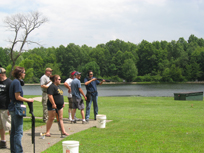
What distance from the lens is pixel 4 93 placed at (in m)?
6.22

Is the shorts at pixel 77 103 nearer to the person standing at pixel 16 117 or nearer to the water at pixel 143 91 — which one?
the person standing at pixel 16 117

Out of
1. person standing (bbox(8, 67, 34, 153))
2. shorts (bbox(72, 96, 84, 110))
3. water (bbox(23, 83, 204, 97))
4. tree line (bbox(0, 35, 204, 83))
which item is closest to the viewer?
person standing (bbox(8, 67, 34, 153))

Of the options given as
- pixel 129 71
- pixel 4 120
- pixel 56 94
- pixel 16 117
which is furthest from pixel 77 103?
Result: pixel 129 71

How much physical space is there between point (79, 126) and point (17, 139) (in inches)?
169

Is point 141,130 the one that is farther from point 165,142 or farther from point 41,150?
point 41,150

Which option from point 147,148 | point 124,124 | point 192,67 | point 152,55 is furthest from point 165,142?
point 152,55

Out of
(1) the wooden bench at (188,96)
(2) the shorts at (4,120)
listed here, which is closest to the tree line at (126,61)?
(1) the wooden bench at (188,96)

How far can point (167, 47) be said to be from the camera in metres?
125

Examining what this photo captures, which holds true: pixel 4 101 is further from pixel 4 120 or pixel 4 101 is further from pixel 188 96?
pixel 188 96

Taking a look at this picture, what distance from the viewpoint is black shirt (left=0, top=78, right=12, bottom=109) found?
6.05 m

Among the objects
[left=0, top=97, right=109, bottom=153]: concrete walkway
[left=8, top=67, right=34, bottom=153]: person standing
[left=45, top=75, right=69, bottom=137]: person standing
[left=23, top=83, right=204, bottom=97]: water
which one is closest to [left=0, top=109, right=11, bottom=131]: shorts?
[left=0, top=97, right=109, bottom=153]: concrete walkway

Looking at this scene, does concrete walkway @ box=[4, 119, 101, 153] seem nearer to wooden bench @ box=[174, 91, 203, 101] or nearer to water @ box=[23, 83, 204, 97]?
wooden bench @ box=[174, 91, 203, 101]

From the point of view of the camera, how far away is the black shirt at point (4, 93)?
605 cm

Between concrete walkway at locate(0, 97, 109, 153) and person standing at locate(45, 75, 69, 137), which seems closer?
concrete walkway at locate(0, 97, 109, 153)
